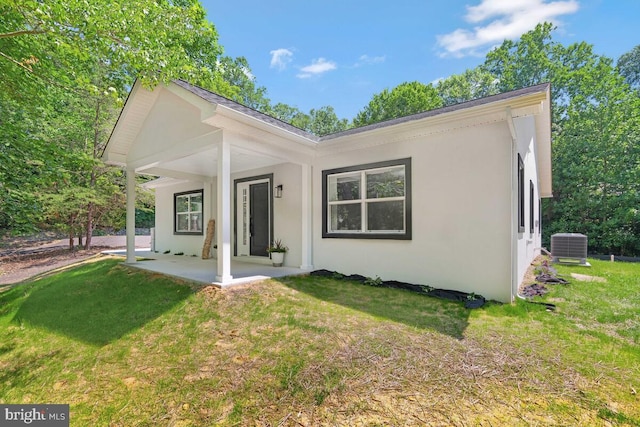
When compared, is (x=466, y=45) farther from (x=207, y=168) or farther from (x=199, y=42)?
(x=207, y=168)

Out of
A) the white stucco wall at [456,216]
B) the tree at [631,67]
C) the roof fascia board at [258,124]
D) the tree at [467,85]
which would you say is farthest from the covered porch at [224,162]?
the tree at [631,67]

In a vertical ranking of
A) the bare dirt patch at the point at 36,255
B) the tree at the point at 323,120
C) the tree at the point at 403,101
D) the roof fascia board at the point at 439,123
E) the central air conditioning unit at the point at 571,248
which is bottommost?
the bare dirt patch at the point at 36,255

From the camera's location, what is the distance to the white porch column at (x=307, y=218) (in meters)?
6.99

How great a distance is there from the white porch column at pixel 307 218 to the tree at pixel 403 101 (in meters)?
18.0

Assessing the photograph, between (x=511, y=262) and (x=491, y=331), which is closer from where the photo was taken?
(x=491, y=331)

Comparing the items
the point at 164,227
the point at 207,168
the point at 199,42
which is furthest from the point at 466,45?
the point at 164,227

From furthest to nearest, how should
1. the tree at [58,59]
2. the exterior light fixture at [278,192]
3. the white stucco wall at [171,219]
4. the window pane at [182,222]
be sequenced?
the window pane at [182,222] < the white stucco wall at [171,219] < the exterior light fixture at [278,192] < the tree at [58,59]

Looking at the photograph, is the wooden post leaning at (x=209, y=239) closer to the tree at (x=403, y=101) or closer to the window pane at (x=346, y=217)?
the window pane at (x=346, y=217)

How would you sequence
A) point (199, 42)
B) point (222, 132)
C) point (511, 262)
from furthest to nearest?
point (199, 42)
point (222, 132)
point (511, 262)

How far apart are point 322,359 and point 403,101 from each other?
23346 millimetres

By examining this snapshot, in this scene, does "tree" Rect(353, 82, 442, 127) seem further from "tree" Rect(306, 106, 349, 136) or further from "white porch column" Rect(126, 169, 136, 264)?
"white porch column" Rect(126, 169, 136, 264)

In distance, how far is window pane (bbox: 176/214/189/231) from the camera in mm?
10906

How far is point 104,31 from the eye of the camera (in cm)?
488

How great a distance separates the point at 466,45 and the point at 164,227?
2209 centimetres
